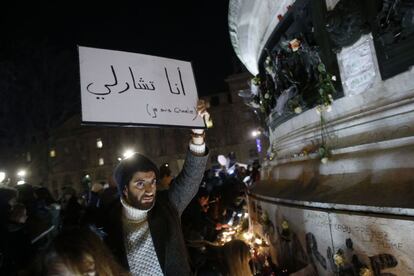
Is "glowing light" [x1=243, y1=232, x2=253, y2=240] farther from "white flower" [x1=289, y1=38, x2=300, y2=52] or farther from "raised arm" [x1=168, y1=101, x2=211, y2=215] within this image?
"raised arm" [x1=168, y1=101, x2=211, y2=215]

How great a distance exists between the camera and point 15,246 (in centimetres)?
452

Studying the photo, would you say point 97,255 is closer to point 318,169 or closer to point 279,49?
point 318,169

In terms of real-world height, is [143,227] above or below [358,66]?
below

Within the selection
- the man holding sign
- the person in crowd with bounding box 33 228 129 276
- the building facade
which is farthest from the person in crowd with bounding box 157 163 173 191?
the building facade

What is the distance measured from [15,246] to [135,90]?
9.67 ft

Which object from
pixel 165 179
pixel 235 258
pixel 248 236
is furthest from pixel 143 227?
pixel 248 236

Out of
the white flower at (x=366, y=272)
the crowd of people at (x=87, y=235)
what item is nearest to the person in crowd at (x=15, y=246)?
the crowd of people at (x=87, y=235)

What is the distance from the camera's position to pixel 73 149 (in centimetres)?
5844

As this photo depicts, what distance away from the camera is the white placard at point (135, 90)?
2.80 metres

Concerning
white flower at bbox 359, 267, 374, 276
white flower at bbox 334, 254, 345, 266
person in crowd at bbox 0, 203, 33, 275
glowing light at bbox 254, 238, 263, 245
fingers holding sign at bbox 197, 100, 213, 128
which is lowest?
glowing light at bbox 254, 238, 263, 245

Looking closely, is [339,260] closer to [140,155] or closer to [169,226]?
[169,226]

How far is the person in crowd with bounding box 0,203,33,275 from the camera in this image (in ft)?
14.0

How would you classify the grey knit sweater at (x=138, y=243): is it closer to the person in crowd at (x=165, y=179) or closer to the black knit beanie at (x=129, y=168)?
the black knit beanie at (x=129, y=168)

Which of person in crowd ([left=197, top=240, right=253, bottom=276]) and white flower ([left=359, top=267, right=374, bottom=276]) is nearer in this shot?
white flower ([left=359, top=267, right=374, bottom=276])
